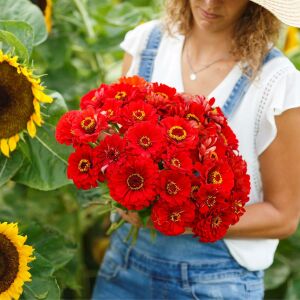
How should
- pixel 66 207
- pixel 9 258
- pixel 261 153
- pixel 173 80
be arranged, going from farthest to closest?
pixel 66 207 → pixel 173 80 → pixel 261 153 → pixel 9 258

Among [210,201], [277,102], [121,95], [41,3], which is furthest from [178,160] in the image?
[41,3]

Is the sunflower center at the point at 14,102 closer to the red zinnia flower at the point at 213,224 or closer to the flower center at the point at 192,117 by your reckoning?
the flower center at the point at 192,117

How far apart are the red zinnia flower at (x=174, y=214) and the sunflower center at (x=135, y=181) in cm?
6

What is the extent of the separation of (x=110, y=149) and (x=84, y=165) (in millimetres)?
72

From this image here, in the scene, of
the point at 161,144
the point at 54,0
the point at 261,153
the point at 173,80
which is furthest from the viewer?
the point at 54,0

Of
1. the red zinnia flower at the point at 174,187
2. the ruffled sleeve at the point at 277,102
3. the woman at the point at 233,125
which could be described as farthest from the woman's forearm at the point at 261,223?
the red zinnia flower at the point at 174,187

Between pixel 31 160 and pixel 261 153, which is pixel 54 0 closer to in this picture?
pixel 31 160

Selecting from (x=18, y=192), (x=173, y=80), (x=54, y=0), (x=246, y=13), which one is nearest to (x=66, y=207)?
(x=18, y=192)

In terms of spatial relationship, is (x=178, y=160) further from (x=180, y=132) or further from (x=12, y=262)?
(x=12, y=262)

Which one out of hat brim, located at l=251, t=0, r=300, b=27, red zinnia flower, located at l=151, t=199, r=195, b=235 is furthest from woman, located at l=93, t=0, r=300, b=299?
red zinnia flower, located at l=151, t=199, r=195, b=235

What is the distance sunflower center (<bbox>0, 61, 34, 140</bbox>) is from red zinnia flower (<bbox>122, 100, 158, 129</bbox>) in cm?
27

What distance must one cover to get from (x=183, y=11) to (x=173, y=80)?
22 cm

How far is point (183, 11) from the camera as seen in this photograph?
187cm

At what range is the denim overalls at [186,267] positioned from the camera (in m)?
1.75
